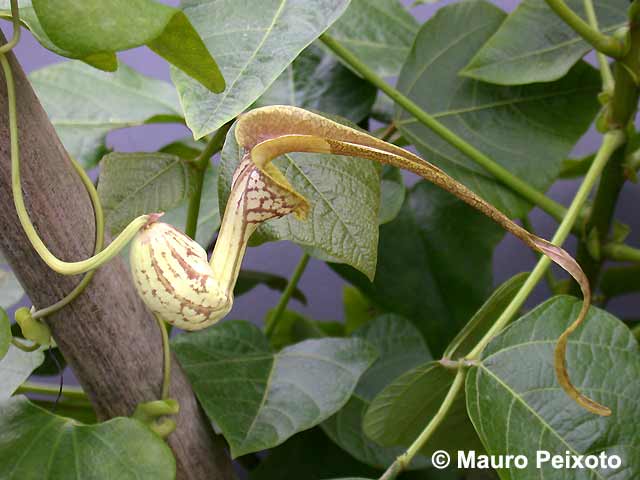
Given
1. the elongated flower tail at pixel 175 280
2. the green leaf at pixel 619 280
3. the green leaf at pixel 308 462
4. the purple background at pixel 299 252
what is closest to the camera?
the elongated flower tail at pixel 175 280

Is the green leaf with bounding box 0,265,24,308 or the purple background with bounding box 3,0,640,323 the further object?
the purple background with bounding box 3,0,640,323

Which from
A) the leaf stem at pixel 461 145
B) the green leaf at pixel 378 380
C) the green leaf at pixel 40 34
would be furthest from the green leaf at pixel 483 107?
the green leaf at pixel 40 34

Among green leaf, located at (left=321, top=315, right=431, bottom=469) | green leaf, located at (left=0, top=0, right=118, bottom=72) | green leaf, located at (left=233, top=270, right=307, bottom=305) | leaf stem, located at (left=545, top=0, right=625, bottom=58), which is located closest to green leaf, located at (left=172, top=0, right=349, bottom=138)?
green leaf, located at (left=0, top=0, right=118, bottom=72)

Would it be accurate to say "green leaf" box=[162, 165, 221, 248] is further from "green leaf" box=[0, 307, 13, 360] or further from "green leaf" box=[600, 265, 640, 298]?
"green leaf" box=[600, 265, 640, 298]

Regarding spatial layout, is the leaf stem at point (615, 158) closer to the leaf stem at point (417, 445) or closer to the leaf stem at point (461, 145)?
the leaf stem at point (461, 145)

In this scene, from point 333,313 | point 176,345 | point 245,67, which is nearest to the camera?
point 245,67

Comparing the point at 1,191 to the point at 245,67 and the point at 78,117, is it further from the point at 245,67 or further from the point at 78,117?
the point at 78,117

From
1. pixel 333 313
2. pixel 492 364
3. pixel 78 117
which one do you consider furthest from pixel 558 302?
pixel 333 313
